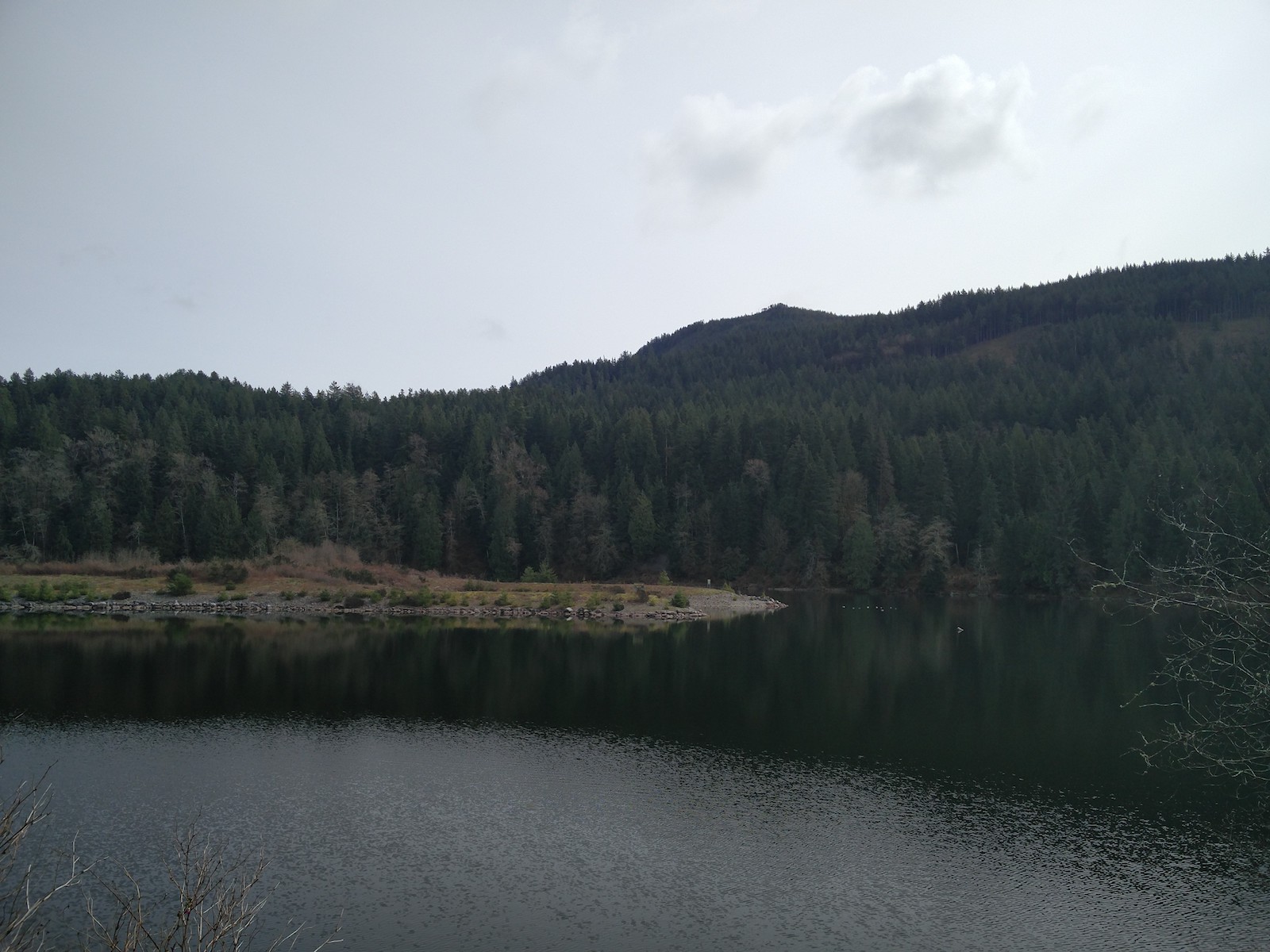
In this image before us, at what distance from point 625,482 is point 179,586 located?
198 ft

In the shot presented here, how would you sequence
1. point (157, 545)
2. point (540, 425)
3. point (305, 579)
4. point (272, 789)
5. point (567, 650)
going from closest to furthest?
point (272, 789), point (567, 650), point (305, 579), point (157, 545), point (540, 425)

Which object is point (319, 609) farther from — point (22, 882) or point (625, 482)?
point (22, 882)

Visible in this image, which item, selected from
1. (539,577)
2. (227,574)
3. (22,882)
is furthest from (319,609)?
(22,882)

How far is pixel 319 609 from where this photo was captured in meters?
87.3

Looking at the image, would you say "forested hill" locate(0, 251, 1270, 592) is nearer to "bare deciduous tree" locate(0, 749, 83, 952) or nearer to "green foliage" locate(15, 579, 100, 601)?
"green foliage" locate(15, 579, 100, 601)

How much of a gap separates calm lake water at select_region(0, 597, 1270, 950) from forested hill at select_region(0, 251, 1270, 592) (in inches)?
2318

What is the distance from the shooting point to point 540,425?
145625mm

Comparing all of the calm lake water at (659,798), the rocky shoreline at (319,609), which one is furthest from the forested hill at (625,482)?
the calm lake water at (659,798)

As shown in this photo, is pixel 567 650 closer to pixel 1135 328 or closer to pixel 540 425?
pixel 540 425

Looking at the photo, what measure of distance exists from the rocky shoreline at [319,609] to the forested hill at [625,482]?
764 inches

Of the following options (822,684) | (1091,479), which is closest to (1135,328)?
(1091,479)

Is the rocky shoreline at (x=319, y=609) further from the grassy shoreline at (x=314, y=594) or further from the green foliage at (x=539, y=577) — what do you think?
the green foliage at (x=539, y=577)

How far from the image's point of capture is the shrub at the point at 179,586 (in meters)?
88.8

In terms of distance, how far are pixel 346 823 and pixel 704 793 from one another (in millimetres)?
11660
